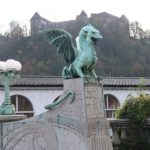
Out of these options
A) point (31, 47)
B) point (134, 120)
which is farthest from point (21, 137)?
point (31, 47)

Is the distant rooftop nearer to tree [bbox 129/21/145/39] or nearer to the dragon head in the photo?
the dragon head

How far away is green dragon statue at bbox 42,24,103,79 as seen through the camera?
8.16 m

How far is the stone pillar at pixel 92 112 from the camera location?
7799 mm

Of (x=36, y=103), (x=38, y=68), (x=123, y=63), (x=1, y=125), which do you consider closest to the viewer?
(x=1, y=125)

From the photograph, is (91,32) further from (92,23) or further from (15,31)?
(15,31)

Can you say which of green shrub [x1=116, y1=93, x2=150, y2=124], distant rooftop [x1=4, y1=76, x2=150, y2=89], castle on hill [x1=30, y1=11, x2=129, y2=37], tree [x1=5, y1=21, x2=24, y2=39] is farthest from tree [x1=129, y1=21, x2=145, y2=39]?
green shrub [x1=116, y1=93, x2=150, y2=124]

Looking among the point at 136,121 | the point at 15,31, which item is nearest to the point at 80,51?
the point at 136,121

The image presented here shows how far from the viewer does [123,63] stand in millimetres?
38219

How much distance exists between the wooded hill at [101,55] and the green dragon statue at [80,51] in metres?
24.8

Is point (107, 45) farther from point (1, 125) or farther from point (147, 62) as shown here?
point (1, 125)

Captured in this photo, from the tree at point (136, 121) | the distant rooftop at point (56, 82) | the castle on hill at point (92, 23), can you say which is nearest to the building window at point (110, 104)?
the distant rooftop at point (56, 82)

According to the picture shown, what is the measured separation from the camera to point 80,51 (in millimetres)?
8320

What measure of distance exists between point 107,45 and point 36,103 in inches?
802

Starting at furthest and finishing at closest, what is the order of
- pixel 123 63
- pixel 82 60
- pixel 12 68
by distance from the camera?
pixel 123 63, pixel 12 68, pixel 82 60
